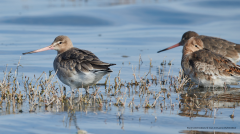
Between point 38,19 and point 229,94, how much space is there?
13892 millimetres

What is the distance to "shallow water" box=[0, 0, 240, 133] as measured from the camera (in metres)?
5.69

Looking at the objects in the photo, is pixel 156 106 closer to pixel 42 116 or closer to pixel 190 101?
pixel 190 101

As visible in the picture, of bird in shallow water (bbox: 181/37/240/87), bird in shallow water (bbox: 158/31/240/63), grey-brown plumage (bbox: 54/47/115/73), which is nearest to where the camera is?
grey-brown plumage (bbox: 54/47/115/73)

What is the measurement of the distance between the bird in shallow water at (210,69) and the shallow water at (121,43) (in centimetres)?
33

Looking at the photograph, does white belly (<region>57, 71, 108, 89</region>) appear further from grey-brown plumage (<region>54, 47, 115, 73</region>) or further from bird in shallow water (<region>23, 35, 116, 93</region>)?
grey-brown plumage (<region>54, 47, 115, 73</region>)

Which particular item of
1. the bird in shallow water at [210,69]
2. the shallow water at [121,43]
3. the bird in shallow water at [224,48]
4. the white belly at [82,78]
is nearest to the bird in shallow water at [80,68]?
the white belly at [82,78]

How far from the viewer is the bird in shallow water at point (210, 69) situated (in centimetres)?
841

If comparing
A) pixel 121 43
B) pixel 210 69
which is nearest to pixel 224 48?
pixel 210 69

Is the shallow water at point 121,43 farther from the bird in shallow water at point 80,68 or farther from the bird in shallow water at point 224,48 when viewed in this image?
the bird in shallow water at point 224,48

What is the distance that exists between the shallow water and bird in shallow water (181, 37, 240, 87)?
1.08 feet

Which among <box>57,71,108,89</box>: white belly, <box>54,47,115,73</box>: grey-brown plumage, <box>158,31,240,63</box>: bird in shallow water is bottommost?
<box>57,71,108,89</box>: white belly

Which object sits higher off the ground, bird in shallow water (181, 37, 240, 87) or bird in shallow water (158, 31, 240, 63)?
bird in shallow water (158, 31, 240, 63)

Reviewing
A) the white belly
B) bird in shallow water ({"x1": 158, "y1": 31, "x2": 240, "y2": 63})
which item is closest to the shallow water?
the white belly

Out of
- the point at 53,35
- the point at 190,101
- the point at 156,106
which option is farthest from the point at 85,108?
the point at 53,35
